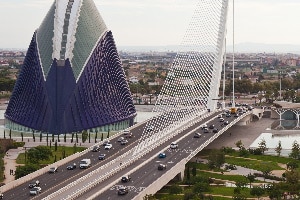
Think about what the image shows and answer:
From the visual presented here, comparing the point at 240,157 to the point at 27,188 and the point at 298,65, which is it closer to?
the point at 27,188

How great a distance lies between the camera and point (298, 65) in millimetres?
158375

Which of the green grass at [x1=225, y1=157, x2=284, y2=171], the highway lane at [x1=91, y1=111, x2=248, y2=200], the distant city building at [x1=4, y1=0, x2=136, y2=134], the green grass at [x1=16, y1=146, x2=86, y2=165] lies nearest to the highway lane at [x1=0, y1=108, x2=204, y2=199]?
the highway lane at [x1=91, y1=111, x2=248, y2=200]

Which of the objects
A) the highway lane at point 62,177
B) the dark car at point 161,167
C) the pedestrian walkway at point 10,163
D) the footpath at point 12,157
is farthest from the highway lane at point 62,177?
the dark car at point 161,167

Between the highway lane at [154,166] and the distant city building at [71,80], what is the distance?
7219 millimetres

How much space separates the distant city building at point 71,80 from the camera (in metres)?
44.3

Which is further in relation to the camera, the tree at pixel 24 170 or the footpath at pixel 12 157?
the footpath at pixel 12 157

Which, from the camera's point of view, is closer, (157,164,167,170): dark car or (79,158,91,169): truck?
(157,164,167,170): dark car

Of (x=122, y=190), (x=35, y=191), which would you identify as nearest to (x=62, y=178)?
(x=35, y=191)

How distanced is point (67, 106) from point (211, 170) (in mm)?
14471

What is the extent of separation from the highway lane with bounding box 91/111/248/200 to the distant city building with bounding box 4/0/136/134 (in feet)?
23.7

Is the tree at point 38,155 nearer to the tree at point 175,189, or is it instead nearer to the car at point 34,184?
the car at point 34,184

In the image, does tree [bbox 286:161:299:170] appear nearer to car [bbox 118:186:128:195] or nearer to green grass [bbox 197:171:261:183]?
green grass [bbox 197:171:261:183]

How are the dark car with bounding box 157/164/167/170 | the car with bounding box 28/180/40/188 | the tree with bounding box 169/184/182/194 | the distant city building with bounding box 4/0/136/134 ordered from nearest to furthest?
the car with bounding box 28/180/40/188 < the tree with bounding box 169/184/182/194 < the dark car with bounding box 157/164/167/170 < the distant city building with bounding box 4/0/136/134

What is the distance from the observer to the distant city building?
44.3 metres
